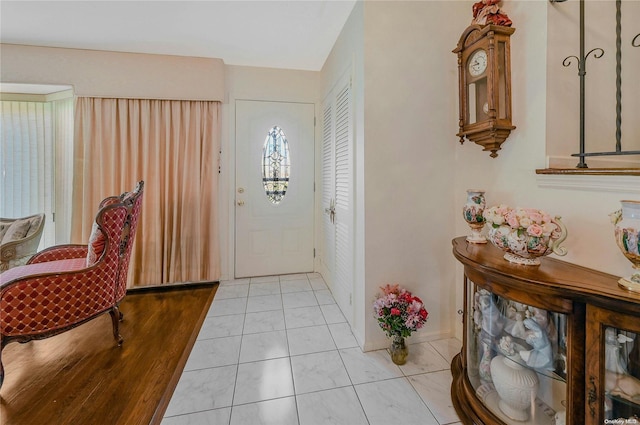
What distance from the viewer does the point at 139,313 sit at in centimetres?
250

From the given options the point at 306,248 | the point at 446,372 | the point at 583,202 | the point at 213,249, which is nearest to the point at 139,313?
the point at 213,249

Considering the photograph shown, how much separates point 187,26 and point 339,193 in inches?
79.0

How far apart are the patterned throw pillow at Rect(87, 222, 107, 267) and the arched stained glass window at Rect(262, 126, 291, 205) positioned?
1.75 metres

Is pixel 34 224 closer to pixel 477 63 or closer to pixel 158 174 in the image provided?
pixel 158 174

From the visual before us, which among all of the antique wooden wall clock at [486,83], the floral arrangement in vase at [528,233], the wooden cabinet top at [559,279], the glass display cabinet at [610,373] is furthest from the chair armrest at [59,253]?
the glass display cabinet at [610,373]

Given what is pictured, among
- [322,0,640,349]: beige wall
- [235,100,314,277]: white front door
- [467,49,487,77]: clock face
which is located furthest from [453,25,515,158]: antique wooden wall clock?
[235,100,314,277]: white front door

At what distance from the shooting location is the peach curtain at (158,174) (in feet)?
9.41

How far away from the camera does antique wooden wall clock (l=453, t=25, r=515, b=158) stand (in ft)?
4.97

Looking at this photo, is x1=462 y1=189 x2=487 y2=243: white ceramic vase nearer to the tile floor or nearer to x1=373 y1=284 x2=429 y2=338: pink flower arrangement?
x1=373 y1=284 x2=429 y2=338: pink flower arrangement

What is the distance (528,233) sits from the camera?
43.0 inches

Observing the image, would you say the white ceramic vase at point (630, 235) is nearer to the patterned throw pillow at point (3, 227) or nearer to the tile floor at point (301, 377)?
the tile floor at point (301, 377)

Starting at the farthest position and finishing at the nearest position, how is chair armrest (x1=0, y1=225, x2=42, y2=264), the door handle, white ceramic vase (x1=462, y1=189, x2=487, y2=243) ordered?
the door handle < chair armrest (x1=0, y1=225, x2=42, y2=264) < white ceramic vase (x1=462, y1=189, x2=487, y2=243)

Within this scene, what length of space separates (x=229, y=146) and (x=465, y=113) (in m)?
2.48

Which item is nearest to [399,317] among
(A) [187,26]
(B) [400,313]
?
(B) [400,313]
